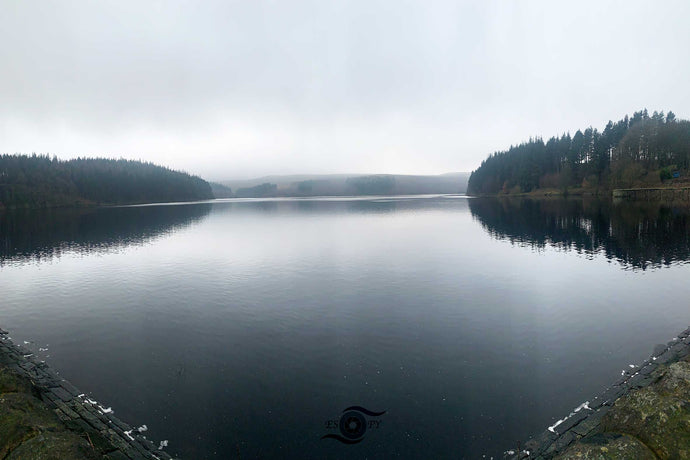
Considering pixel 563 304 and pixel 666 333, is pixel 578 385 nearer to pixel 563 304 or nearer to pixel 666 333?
pixel 666 333

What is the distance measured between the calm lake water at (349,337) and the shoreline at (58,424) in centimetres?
71

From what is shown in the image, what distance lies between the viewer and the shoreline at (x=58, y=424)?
8805 millimetres

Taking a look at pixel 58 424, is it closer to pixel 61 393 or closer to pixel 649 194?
pixel 61 393

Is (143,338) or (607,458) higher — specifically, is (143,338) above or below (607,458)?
below

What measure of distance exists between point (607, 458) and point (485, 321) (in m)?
14.4

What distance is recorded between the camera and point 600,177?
16162 centimetres

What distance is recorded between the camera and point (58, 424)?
10438 millimetres

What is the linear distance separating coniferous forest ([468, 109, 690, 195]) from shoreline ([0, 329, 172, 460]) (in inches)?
6640

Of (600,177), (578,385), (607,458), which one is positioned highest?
(600,177)

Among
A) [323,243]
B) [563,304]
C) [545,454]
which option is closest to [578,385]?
[545,454]
